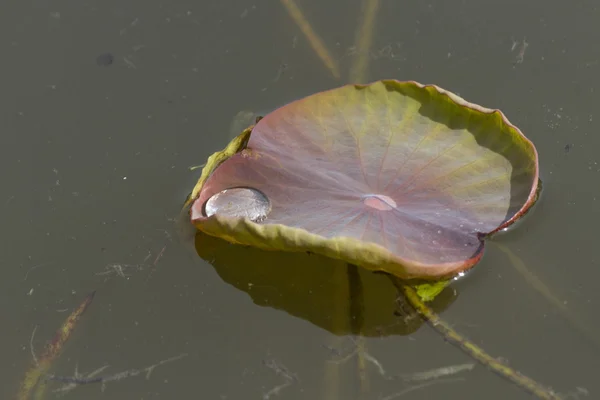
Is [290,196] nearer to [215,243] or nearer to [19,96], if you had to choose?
[215,243]

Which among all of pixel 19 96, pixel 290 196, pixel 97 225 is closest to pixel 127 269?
pixel 97 225

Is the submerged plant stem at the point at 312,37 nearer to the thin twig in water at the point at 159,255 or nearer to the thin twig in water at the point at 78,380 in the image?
the thin twig in water at the point at 159,255

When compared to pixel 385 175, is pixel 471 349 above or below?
below

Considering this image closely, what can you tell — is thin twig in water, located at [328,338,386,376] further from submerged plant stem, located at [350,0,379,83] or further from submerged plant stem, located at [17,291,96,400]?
submerged plant stem, located at [350,0,379,83]

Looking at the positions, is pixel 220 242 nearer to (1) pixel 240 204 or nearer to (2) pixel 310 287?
(1) pixel 240 204

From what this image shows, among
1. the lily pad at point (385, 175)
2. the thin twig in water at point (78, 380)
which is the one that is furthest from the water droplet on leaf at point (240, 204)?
the thin twig in water at point (78, 380)

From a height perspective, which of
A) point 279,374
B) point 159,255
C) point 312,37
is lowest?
point 279,374

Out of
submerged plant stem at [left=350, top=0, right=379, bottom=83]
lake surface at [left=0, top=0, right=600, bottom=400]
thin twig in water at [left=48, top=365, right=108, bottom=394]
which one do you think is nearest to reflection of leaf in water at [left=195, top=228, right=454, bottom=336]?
lake surface at [left=0, top=0, right=600, bottom=400]

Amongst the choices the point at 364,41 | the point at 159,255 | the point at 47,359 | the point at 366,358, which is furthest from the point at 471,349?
the point at 364,41
